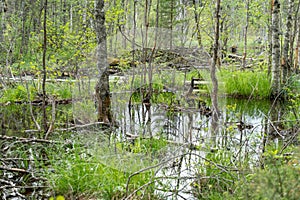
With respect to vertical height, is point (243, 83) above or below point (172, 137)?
above

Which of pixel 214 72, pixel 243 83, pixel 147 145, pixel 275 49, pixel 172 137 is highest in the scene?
pixel 275 49

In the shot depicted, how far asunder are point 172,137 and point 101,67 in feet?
4.84

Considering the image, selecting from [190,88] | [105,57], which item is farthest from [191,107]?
[105,57]

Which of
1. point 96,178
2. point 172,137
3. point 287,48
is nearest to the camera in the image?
point 96,178

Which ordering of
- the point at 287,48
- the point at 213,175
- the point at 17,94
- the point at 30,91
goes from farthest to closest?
the point at 17,94 < the point at 30,91 < the point at 287,48 < the point at 213,175

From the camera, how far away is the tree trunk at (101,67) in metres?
5.19

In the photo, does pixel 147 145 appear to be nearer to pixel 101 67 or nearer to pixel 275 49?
pixel 101 67

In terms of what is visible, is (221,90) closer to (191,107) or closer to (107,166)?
(191,107)

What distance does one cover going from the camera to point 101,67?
5.25 metres

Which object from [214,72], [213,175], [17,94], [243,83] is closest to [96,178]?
[213,175]

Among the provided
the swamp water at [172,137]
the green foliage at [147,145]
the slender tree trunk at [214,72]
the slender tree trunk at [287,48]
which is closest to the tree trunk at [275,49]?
the slender tree trunk at [287,48]

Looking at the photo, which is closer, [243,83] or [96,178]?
[96,178]

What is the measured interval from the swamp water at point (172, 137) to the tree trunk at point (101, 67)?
142mm

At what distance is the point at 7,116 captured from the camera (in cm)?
730
